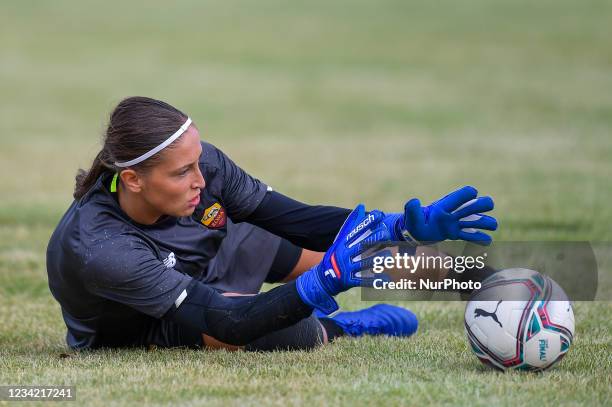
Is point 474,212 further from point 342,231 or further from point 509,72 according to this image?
point 509,72

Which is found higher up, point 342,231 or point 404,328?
point 342,231

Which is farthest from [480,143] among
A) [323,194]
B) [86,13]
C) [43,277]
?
[86,13]

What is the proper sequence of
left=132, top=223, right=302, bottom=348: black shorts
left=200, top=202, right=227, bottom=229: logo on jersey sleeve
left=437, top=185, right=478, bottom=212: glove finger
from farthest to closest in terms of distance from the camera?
1. left=132, top=223, right=302, bottom=348: black shorts
2. left=200, top=202, right=227, bottom=229: logo on jersey sleeve
3. left=437, top=185, right=478, bottom=212: glove finger

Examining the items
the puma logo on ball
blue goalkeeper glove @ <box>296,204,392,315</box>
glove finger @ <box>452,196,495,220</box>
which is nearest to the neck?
blue goalkeeper glove @ <box>296,204,392,315</box>

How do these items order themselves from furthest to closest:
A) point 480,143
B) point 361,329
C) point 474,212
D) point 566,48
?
point 566,48 → point 480,143 → point 361,329 → point 474,212

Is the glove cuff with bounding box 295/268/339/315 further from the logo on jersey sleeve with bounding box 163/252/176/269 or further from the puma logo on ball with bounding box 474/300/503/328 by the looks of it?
the logo on jersey sleeve with bounding box 163/252/176/269

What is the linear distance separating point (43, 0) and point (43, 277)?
83.2ft

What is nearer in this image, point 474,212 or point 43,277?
point 474,212

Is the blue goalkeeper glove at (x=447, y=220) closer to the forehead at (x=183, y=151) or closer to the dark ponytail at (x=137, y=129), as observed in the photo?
the forehead at (x=183, y=151)

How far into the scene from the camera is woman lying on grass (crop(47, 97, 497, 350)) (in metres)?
4.64

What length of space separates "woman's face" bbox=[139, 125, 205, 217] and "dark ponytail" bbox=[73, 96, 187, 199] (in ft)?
0.14

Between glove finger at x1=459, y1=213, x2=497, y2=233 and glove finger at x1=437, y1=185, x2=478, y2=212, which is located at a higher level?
glove finger at x1=437, y1=185, x2=478, y2=212

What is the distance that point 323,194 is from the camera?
482 inches

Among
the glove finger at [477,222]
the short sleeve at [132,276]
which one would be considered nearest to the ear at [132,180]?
the short sleeve at [132,276]
